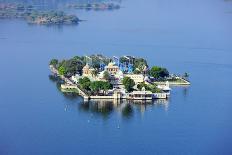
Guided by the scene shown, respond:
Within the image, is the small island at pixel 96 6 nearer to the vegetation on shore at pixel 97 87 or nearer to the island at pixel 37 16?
the island at pixel 37 16

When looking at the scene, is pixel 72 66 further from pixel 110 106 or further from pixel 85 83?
pixel 110 106

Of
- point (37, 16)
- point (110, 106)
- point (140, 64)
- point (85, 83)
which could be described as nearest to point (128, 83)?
point (85, 83)

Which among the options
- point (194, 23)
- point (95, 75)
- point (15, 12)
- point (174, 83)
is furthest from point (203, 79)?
point (15, 12)

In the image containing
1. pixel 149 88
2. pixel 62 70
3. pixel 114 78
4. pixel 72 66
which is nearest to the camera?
pixel 149 88

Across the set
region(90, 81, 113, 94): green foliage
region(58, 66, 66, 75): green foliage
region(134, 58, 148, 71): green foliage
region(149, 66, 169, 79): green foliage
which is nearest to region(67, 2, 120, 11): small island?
region(134, 58, 148, 71): green foliage

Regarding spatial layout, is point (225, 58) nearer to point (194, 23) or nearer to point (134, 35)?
point (134, 35)

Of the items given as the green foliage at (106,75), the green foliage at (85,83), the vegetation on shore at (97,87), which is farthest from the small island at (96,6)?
the vegetation on shore at (97,87)
